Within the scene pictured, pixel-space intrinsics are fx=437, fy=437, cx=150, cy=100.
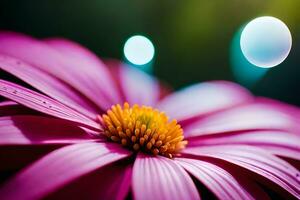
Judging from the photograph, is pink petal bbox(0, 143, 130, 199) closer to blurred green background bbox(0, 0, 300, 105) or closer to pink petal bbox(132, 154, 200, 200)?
pink petal bbox(132, 154, 200, 200)

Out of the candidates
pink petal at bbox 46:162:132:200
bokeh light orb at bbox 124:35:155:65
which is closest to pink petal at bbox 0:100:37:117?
pink petal at bbox 46:162:132:200

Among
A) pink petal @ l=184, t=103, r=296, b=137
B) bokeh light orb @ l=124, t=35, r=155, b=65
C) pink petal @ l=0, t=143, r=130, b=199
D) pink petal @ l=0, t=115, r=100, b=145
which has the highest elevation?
bokeh light orb @ l=124, t=35, r=155, b=65

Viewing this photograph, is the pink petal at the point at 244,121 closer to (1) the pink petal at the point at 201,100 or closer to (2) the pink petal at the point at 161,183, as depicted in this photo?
(1) the pink petal at the point at 201,100

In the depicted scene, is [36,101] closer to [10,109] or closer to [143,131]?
[10,109]

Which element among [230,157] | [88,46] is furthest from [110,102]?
[88,46]

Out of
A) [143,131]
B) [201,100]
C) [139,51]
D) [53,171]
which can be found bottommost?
[53,171]

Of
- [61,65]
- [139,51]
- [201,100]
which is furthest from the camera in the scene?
[139,51]

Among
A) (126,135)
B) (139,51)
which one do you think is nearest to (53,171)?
(126,135)

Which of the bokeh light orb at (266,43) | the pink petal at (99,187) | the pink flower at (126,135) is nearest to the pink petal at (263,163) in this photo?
the pink flower at (126,135)

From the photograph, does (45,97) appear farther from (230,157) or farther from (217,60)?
(217,60)
